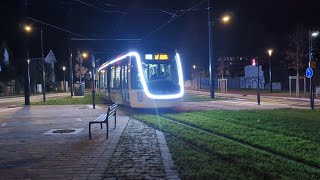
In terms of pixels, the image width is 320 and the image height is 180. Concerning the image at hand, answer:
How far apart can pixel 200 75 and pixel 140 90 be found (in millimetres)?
68136

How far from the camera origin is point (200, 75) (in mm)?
88562

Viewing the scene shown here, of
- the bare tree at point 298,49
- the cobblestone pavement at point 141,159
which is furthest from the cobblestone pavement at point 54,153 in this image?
the bare tree at point 298,49

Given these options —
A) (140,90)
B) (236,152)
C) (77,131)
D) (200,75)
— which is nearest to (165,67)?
(140,90)

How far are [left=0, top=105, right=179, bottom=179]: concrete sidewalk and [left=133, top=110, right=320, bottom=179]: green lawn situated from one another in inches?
18.7

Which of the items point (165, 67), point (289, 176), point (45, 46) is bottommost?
point (289, 176)

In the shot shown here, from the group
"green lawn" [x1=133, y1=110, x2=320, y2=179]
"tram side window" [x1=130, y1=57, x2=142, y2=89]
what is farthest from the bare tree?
"green lawn" [x1=133, y1=110, x2=320, y2=179]

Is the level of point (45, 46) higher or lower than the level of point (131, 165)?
higher

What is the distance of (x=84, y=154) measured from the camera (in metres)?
9.38

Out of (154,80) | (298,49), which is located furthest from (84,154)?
(298,49)

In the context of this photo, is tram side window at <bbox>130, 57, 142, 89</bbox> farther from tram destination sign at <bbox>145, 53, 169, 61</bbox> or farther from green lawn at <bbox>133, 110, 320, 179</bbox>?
green lawn at <bbox>133, 110, 320, 179</bbox>

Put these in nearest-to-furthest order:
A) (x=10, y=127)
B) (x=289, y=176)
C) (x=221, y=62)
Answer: (x=289, y=176) < (x=10, y=127) < (x=221, y=62)

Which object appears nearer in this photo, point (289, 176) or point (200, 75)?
point (289, 176)

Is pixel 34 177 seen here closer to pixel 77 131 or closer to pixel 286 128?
pixel 77 131

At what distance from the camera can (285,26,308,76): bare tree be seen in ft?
173
